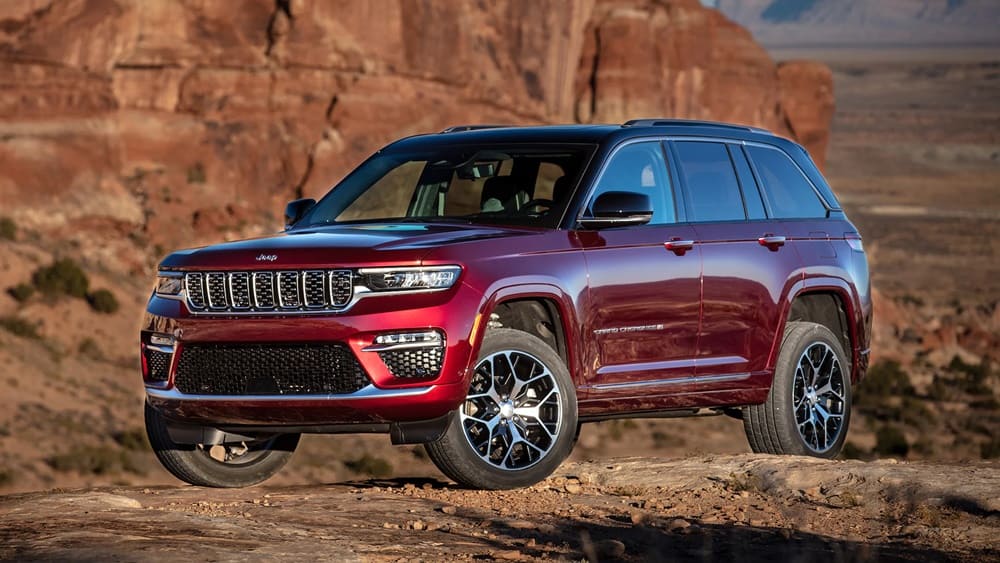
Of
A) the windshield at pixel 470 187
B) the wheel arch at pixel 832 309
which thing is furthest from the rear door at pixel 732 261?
the windshield at pixel 470 187

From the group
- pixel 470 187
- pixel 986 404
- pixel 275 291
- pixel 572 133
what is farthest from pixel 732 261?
pixel 986 404

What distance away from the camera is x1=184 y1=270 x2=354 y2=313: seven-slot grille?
7293 mm

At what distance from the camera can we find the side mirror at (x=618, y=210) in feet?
26.4

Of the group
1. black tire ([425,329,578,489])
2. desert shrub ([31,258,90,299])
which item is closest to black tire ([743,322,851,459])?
black tire ([425,329,578,489])

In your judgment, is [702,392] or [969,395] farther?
[969,395]

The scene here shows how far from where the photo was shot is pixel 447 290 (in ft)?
24.0

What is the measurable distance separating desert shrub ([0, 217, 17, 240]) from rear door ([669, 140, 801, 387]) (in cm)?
3384

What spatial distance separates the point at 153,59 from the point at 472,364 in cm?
4091

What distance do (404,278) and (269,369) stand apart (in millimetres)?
756

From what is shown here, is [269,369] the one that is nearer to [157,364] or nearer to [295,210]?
[157,364]

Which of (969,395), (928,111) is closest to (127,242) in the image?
(969,395)

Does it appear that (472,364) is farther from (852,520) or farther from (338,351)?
(852,520)

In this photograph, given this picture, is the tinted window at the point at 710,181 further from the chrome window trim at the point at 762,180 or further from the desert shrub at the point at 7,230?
the desert shrub at the point at 7,230

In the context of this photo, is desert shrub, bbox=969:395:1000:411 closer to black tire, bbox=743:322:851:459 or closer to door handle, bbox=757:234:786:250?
black tire, bbox=743:322:851:459
